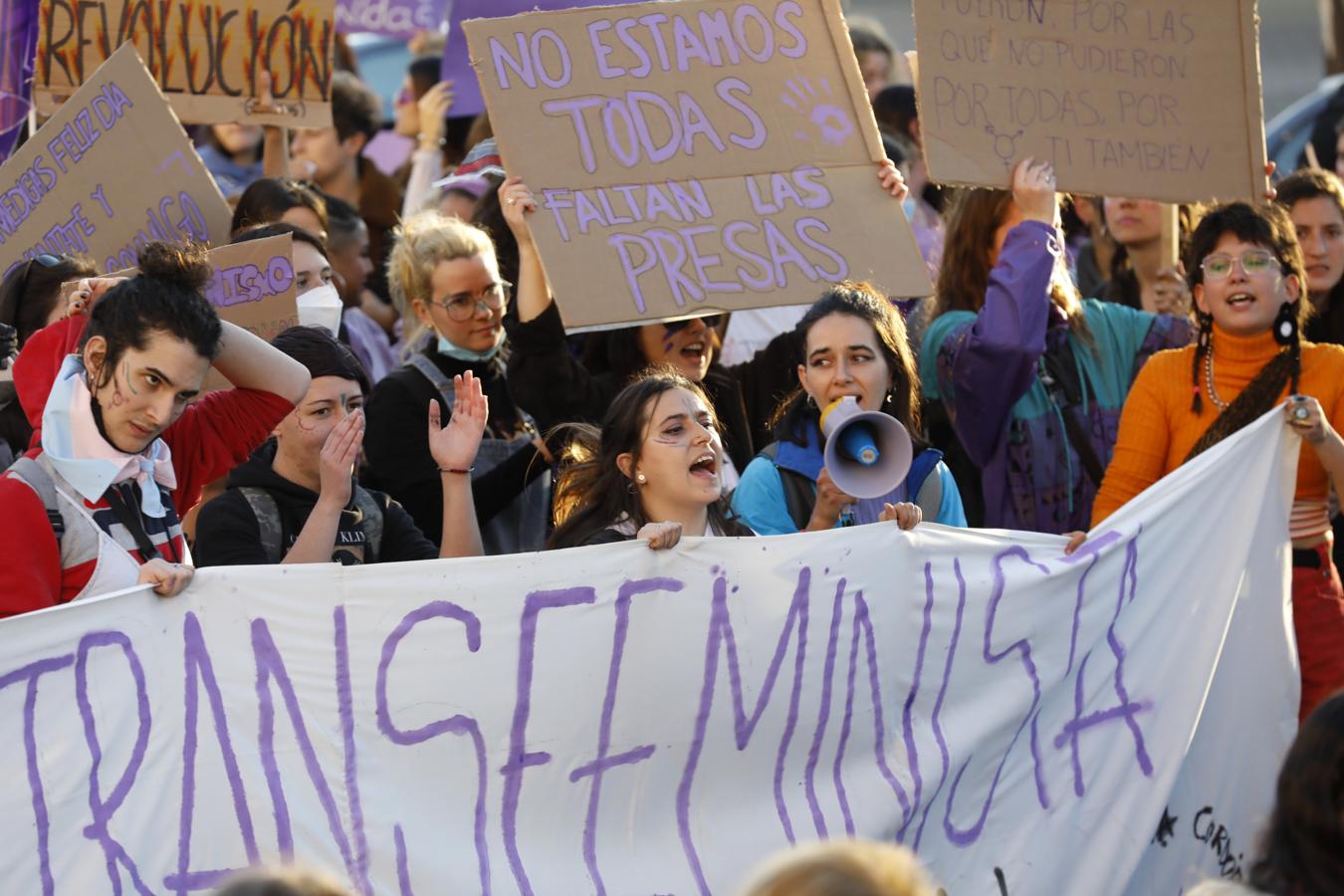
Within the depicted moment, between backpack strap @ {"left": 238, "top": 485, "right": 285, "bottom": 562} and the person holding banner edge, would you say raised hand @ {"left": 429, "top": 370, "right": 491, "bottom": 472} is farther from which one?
the person holding banner edge

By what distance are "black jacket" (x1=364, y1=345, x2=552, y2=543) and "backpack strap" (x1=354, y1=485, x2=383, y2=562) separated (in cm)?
51

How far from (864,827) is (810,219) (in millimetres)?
1736

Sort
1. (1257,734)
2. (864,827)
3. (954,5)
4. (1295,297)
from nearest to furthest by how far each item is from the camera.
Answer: (864,827), (1257,734), (1295,297), (954,5)

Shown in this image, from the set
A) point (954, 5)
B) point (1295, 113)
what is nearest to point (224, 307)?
point (954, 5)

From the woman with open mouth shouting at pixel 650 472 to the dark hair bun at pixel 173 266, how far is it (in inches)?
39.8

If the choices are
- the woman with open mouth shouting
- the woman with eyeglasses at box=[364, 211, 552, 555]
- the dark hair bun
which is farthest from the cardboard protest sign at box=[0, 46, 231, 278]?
the woman with open mouth shouting

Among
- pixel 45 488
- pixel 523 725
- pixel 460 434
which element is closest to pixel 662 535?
pixel 523 725

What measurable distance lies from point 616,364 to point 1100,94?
1.59 meters

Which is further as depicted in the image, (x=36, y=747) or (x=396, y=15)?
(x=396, y=15)

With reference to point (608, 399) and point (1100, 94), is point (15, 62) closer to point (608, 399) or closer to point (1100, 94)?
point (608, 399)

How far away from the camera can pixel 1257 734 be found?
4.52m

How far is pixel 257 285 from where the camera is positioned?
16.6ft

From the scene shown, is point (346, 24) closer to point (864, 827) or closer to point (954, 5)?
point (954, 5)

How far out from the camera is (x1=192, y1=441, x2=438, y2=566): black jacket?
438cm
